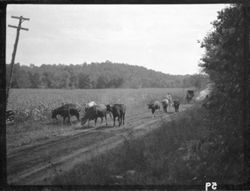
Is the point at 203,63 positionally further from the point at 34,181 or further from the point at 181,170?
the point at 34,181

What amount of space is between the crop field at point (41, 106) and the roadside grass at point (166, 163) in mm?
969

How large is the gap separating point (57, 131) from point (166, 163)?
272cm

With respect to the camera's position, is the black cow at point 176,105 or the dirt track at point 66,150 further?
the black cow at point 176,105

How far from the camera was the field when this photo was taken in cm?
651

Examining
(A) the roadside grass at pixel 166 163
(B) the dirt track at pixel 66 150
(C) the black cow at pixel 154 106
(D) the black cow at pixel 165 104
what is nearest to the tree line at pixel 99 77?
(D) the black cow at pixel 165 104

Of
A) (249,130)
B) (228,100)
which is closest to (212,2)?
(228,100)

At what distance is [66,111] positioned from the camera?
6711 mm

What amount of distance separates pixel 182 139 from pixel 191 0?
3310 mm

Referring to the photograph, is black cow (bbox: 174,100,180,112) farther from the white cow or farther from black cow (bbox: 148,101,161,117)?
the white cow

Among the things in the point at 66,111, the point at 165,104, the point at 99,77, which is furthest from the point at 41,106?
the point at 165,104

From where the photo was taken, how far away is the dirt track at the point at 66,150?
6.45m

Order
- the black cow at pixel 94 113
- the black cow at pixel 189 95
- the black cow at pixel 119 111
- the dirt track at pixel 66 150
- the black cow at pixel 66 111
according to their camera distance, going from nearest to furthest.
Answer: the dirt track at pixel 66 150 → the black cow at pixel 66 111 → the black cow at pixel 94 113 → the black cow at pixel 119 111 → the black cow at pixel 189 95

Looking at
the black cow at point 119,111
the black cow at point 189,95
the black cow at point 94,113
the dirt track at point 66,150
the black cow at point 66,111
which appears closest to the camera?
the dirt track at point 66,150

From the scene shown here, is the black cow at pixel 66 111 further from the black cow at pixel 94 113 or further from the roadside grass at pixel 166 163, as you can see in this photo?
the roadside grass at pixel 166 163
